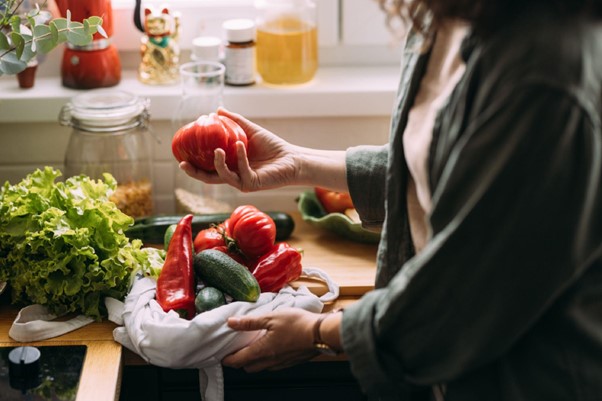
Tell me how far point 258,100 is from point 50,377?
786mm

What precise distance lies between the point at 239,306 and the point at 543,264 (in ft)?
2.17

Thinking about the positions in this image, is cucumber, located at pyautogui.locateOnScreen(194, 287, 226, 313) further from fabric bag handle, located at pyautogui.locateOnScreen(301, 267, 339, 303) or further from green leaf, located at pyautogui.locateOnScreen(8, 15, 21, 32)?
green leaf, located at pyautogui.locateOnScreen(8, 15, 21, 32)

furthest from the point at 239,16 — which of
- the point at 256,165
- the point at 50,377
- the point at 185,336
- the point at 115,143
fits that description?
the point at 50,377

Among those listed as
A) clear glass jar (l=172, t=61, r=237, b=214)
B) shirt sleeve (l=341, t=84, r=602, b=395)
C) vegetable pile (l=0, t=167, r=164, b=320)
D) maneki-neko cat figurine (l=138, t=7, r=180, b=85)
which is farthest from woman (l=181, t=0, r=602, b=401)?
maneki-neko cat figurine (l=138, t=7, r=180, b=85)

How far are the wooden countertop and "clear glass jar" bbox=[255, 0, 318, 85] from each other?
0.30 meters

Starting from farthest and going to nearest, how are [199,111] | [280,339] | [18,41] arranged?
[199,111], [18,41], [280,339]

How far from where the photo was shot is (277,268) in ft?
5.17

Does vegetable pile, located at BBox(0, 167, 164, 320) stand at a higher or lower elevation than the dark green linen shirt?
lower

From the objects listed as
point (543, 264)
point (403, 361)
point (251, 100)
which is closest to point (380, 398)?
point (403, 361)

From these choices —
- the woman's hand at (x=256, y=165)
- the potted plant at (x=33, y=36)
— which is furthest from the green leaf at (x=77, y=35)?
the woman's hand at (x=256, y=165)

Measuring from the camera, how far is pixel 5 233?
1.50 meters

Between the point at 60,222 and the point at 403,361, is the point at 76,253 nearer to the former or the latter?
the point at 60,222

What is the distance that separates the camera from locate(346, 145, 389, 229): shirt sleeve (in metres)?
1.40

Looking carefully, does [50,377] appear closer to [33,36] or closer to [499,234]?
[33,36]
